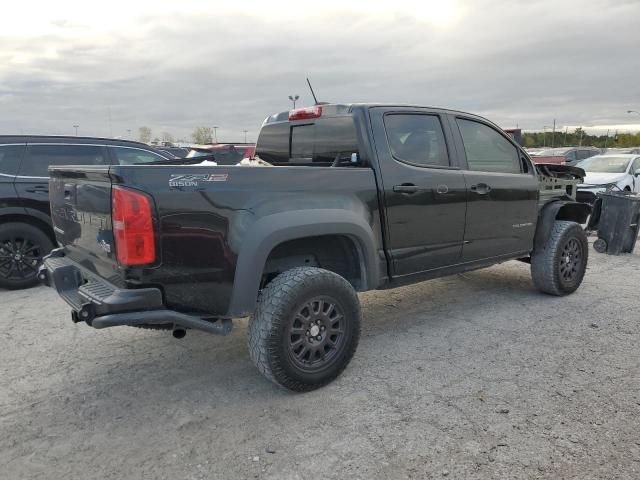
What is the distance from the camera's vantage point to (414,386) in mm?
3457

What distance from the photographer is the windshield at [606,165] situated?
1368 centimetres

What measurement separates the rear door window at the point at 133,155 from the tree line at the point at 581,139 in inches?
3440

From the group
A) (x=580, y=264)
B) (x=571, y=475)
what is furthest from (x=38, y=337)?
(x=580, y=264)

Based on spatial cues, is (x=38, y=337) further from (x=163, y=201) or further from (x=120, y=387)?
(x=163, y=201)

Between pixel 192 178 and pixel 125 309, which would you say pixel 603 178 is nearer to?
pixel 192 178

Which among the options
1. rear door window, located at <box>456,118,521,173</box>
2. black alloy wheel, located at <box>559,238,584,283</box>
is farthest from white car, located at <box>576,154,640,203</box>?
rear door window, located at <box>456,118,521,173</box>

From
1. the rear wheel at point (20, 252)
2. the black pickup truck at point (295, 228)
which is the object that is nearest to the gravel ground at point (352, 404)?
the black pickup truck at point (295, 228)

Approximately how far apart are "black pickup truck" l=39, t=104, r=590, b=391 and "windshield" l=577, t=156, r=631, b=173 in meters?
10.6

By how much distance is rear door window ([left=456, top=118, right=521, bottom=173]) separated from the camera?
179 inches

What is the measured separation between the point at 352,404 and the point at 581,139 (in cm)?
9971

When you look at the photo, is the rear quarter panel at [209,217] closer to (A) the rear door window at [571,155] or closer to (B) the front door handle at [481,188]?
(B) the front door handle at [481,188]

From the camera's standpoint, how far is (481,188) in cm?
448

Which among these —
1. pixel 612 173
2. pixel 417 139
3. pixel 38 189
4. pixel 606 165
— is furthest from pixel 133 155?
pixel 606 165

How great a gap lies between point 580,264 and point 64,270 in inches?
197
